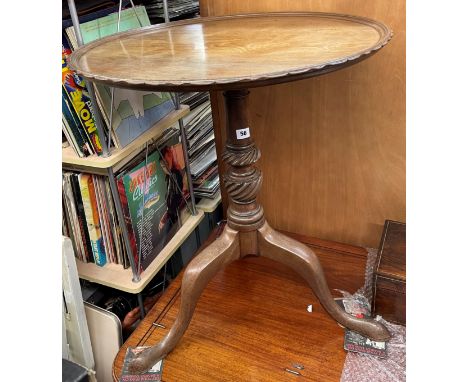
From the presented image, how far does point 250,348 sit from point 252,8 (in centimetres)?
82

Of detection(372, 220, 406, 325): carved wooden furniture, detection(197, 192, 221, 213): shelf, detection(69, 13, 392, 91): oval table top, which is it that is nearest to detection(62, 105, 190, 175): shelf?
detection(69, 13, 392, 91): oval table top

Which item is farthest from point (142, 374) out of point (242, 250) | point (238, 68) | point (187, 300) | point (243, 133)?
point (238, 68)

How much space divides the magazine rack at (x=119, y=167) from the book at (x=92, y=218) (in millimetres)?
22

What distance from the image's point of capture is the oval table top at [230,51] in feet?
2.33

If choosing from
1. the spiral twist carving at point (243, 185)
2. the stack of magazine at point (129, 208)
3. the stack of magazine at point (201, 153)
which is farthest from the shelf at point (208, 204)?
the spiral twist carving at point (243, 185)

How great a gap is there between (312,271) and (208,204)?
1.68 ft

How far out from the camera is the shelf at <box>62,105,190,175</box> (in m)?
1.04

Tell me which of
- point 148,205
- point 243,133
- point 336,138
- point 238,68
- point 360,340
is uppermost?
point 238,68

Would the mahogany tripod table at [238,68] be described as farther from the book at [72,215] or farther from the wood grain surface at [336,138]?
the book at [72,215]

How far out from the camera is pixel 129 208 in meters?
1.16

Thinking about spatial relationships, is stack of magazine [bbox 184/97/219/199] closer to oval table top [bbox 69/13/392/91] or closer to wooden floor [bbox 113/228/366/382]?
wooden floor [bbox 113/228/366/382]

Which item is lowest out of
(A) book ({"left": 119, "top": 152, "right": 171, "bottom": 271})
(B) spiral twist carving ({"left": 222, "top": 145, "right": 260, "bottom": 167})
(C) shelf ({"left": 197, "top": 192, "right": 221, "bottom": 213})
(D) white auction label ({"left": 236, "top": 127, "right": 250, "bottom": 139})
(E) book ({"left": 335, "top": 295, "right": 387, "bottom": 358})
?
(E) book ({"left": 335, "top": 295, "right": 387, "bottom": 358})

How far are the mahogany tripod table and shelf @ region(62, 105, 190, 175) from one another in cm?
23

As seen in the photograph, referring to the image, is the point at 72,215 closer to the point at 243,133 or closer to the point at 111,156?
the point at 111,156
